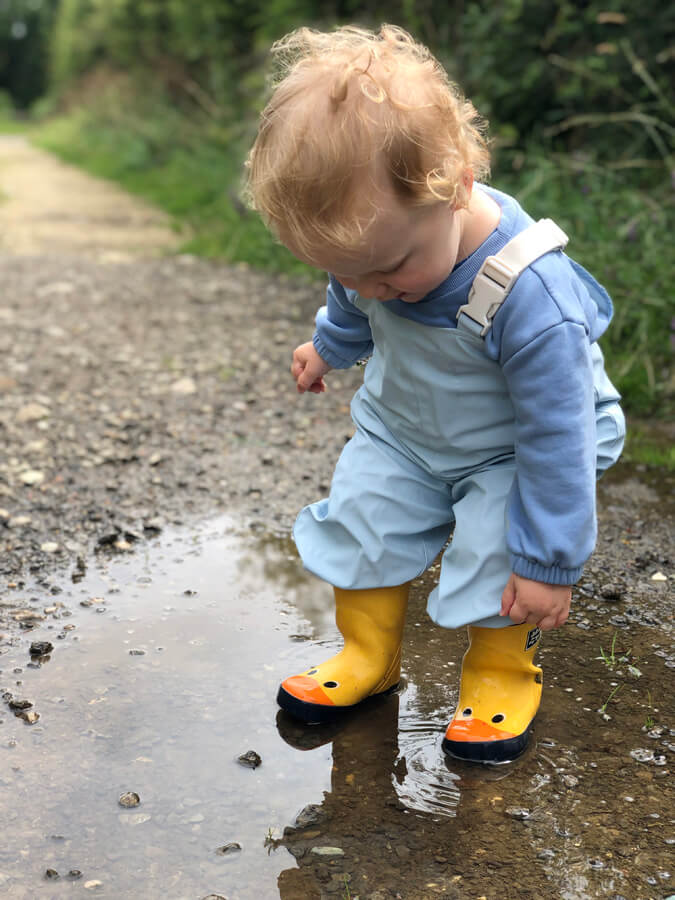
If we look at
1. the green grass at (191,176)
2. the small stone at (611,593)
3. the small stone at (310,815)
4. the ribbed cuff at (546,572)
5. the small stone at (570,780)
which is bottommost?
the green grass at (191,176)

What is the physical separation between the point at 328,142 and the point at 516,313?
0.38 metres

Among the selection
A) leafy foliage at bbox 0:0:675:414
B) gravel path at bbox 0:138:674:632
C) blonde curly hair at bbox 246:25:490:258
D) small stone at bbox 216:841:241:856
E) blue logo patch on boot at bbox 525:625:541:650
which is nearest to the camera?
blonde curly hair at bbox 246:25:490:258

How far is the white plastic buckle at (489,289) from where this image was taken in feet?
4.89

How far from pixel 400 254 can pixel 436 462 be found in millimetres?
440

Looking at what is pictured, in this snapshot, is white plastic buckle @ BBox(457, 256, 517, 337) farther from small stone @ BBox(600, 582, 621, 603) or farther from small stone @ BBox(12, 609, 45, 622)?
small stone @ BBox(12, 609, 45, 622)

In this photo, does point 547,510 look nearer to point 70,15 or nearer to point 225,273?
point 225,273

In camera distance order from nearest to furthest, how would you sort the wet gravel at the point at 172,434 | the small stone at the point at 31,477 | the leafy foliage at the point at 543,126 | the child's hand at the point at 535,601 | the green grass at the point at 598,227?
1. the child's hand at the point at 535,601
2. the wet gravel at the point at 172,434
3. the small stone at the point at 31,477
4. the green grass at the point at 598,227
5. the leafy foliage at the point at 543,126

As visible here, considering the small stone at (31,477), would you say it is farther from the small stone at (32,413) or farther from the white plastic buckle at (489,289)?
the white plastic buckle at (489,289)

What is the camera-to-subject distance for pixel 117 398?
3.48m

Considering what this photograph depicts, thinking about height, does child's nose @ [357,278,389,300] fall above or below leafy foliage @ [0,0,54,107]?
above

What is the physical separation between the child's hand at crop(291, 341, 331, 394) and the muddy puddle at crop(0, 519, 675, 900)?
1.67ft

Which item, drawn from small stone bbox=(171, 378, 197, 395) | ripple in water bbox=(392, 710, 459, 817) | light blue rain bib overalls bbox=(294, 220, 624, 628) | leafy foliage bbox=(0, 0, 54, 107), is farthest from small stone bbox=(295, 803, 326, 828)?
leafy foliage bbox=(0, 0, 54, 107)

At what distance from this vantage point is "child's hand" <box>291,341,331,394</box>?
6.49 feet

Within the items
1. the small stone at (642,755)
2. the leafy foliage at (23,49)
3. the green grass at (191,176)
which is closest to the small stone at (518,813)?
the small stone at (642,755)
